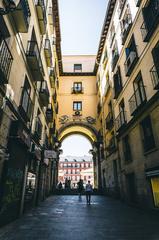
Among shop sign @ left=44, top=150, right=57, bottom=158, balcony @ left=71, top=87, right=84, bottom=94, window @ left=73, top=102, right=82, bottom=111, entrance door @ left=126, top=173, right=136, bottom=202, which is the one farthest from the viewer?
balcony @ left=71, top=87, right=84, bottom=94

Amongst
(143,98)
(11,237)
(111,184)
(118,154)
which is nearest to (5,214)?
(11,237)

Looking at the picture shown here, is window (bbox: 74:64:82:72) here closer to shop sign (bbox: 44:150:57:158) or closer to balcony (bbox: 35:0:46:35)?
balcony (bbox: 35:0:46:35)

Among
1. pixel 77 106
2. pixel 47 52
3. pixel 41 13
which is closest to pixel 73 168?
pixel 77 106

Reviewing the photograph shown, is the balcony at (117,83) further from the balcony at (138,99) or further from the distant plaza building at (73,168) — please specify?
the distant plaza building at (73,168)

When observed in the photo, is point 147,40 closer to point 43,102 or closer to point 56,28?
point 43,102

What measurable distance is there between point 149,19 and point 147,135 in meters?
7.25

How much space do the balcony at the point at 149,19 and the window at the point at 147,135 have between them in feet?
16.1

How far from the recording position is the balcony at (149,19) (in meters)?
9.12

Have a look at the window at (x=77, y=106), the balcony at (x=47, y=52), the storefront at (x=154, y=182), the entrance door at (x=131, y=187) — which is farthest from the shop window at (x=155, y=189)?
the window at (x=77, y=106)

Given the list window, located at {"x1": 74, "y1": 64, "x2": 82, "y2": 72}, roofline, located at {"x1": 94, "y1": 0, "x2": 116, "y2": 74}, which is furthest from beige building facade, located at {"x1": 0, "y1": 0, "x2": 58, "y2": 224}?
window, located at {"x1": 74, "y1": 64, "x2": 82, "y2": 72}

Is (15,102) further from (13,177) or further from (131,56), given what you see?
(131,56)

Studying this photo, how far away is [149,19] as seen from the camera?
392 inches

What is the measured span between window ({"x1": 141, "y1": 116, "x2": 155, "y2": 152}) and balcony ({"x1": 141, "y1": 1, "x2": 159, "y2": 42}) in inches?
193

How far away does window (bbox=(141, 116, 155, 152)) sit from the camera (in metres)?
9.25
